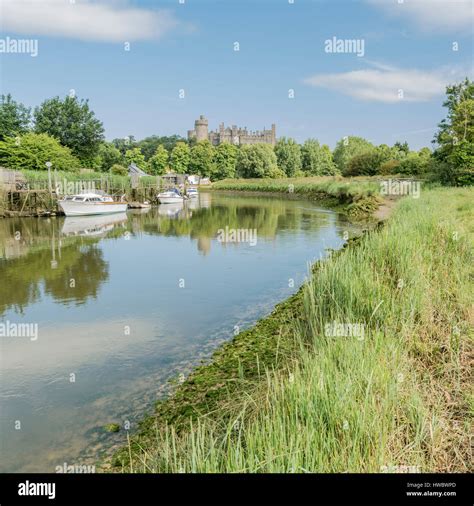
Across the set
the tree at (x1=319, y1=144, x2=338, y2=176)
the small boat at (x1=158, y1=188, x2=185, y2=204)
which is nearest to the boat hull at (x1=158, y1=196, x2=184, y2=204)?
the small boat at (x1=158, y1=188, x2=185, y2=204)

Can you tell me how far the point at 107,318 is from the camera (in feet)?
30.0

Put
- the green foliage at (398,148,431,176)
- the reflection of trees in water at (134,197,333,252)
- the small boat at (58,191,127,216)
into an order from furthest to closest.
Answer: the green foliage at (398,148,431,176) → the small boat at (58,191,127,216) → the reflection of trees in water at (134,197,333,252)

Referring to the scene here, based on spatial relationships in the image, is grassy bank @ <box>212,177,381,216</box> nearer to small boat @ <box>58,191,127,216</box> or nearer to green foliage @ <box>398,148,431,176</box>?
green foliage @ <box>398,148,431,176</box>

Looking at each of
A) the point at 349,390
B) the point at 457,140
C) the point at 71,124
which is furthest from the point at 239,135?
the point at 349,390

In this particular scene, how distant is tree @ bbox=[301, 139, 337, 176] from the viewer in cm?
8419

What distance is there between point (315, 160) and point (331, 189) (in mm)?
42879

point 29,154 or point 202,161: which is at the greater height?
point 202,161

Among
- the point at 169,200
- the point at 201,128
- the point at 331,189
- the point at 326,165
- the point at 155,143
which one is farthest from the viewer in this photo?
the point at 155,143

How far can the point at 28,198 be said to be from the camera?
31.8 meters

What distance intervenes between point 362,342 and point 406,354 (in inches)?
19.6

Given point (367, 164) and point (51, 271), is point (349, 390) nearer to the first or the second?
point (51, 271)

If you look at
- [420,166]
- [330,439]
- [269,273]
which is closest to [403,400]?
[330,439]

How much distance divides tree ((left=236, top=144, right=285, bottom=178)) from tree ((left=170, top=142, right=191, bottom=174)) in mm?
16047

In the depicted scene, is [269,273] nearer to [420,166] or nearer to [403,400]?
[403,400]
